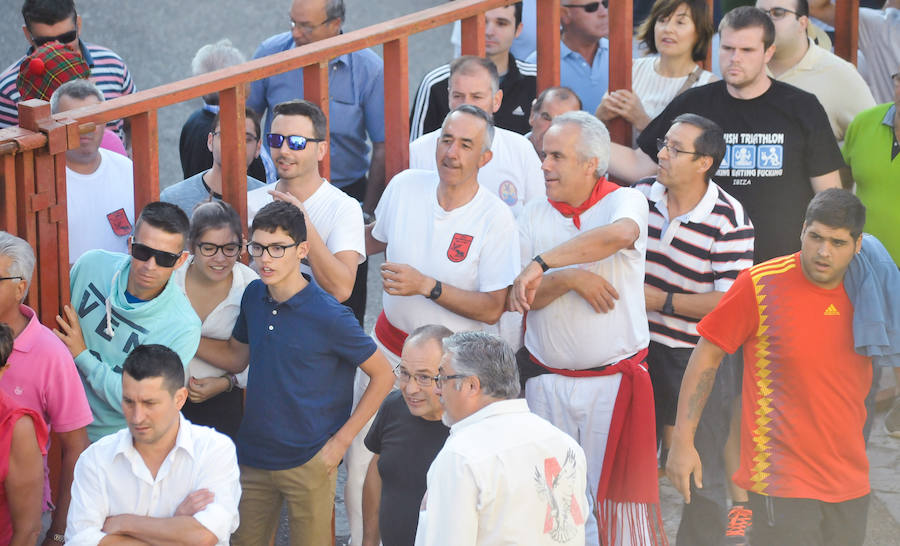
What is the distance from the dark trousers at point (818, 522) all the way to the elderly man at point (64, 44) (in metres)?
3.72

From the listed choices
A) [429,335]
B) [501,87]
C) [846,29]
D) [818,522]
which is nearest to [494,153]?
[501,87]

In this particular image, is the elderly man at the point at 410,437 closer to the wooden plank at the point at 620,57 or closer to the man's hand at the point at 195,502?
the man's hand at the point at 195,502

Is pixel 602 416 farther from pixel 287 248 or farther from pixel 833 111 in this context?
pixel 833 111

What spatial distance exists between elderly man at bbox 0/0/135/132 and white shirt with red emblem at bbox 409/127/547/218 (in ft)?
6.06

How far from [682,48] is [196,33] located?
511cm

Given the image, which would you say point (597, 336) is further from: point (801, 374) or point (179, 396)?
point (179, 396)

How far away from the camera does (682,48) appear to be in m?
5.83

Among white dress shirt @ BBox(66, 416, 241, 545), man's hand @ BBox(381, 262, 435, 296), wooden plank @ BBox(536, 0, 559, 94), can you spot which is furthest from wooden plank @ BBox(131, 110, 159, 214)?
wooden plank @ BBox(536, 0, 559, 94)

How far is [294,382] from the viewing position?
4719mm

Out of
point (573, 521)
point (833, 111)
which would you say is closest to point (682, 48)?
point (833, 111)

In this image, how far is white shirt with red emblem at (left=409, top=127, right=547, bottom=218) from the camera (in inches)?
219

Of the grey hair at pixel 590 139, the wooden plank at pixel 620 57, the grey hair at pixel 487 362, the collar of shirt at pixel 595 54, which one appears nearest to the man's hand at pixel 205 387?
the grey hair at pixel 487 362

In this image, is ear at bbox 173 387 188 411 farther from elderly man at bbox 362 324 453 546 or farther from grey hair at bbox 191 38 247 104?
grey hair at bbox 191 38 247 104

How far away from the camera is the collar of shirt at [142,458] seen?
4125 millimetres
